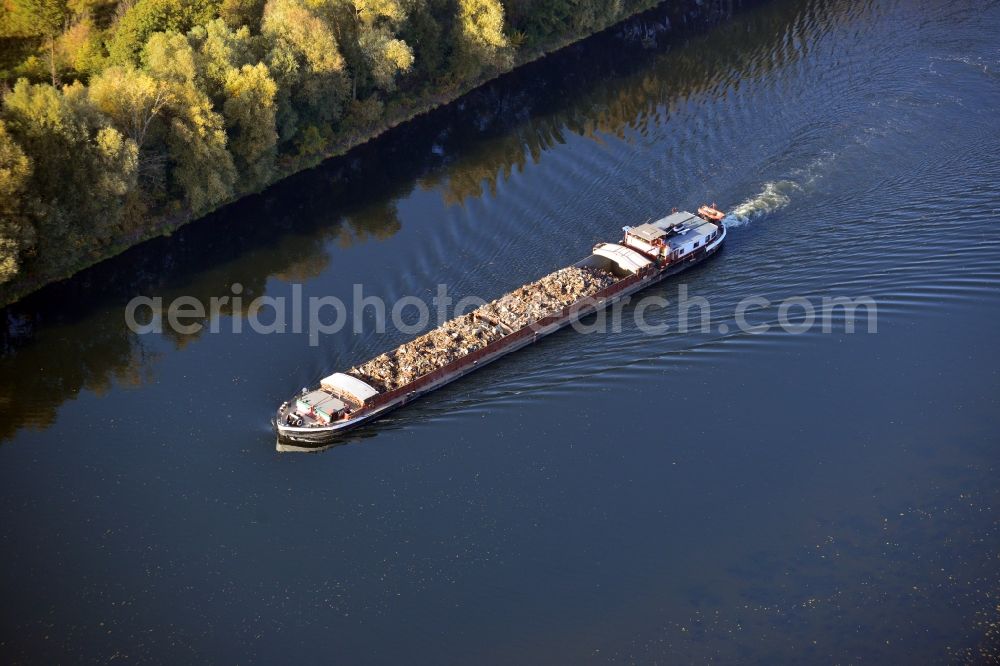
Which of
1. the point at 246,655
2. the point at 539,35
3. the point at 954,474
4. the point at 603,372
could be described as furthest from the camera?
the point at 539,35

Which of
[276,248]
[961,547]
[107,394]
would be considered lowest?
[961,547]

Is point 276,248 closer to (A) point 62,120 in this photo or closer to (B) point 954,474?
(A) point 62,120

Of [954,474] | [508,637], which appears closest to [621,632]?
[508,637]

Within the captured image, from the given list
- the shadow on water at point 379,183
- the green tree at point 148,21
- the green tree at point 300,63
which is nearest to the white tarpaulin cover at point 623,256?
the shadow on water at point 379,183

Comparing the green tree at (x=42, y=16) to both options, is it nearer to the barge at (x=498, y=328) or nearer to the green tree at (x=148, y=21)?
the green tree at (x=148, y=21)

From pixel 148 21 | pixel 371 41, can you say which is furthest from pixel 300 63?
pixel 148 21

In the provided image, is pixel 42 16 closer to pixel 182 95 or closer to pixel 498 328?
pixel 182 95
